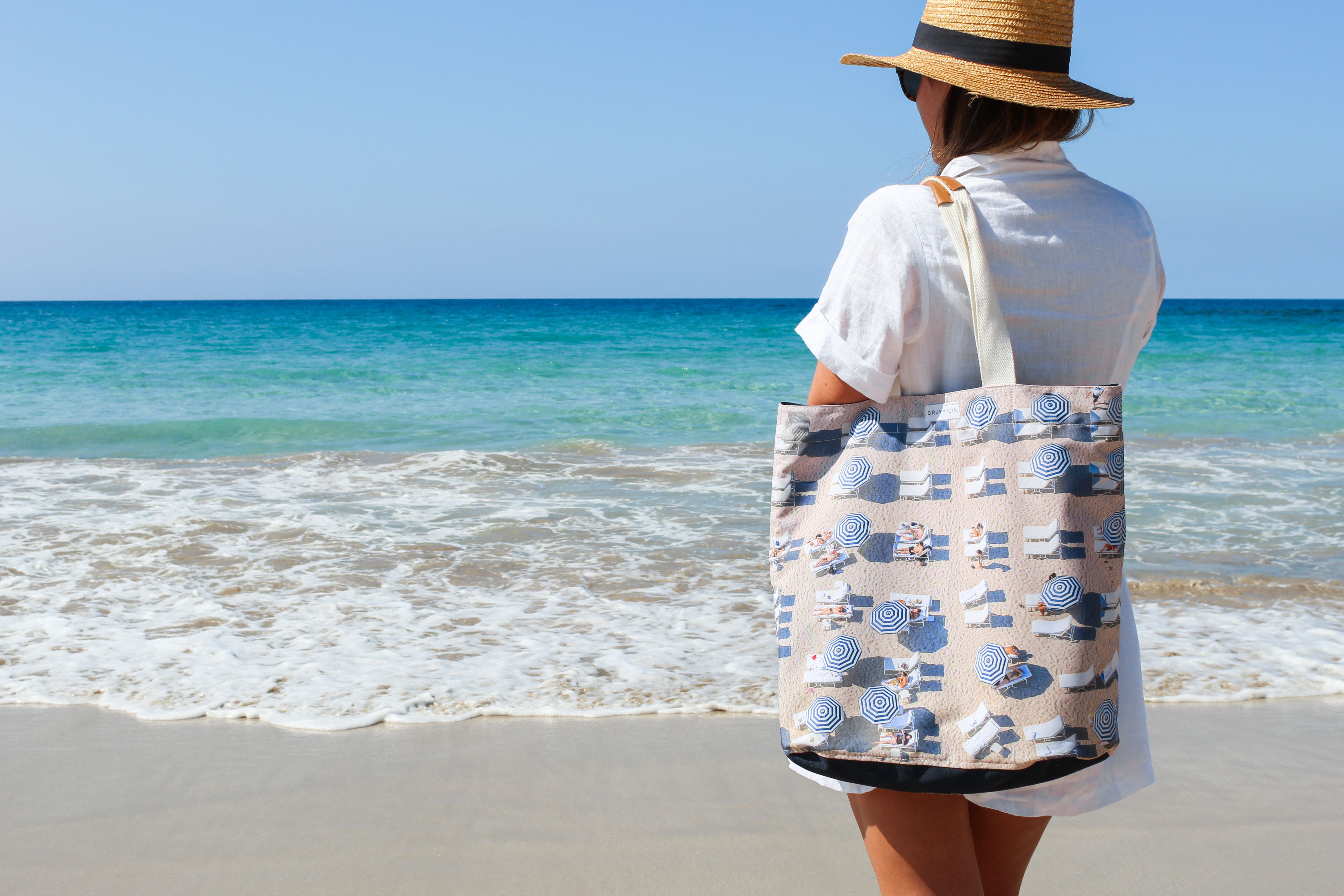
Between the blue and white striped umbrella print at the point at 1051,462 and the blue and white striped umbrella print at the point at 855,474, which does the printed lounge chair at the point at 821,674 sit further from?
the blue and white striped umbrella print at the point at 1051,462

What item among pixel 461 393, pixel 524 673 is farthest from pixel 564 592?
pixel 461 393

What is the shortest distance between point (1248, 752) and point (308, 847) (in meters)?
2.83

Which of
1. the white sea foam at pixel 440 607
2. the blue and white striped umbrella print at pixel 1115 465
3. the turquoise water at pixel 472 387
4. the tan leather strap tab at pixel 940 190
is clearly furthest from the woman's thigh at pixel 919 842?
the turquoise water at pixel 472 387

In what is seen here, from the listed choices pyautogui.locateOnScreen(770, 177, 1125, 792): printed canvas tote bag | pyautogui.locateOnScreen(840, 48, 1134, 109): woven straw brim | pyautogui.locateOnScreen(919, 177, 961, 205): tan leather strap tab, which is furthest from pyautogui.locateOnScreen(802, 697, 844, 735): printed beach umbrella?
pyautogui.locateOnScreen(840, 48, 1134, 109): woven straw brim

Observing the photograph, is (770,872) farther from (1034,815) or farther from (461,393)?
(461,393)

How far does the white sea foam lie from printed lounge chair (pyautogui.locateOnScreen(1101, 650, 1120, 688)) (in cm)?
233

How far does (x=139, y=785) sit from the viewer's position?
2.82 m

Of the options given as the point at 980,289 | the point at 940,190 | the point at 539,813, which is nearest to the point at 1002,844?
the point at 980,289

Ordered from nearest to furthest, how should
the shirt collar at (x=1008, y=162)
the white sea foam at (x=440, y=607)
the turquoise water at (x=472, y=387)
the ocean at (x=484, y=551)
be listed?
the shirt collar at (x=1008, y=162)
the white sea foam at (x=440, y=607)
the ocean at (x=484, y=551)
the turquoise water at (x=472, y=387)

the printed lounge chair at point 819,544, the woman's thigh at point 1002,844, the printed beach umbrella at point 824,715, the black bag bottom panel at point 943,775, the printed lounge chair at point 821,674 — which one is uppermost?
the printed lounge chair at point 819,544

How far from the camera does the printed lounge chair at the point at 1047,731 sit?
1.10 metres

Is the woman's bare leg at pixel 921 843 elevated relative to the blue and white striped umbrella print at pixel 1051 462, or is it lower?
lower

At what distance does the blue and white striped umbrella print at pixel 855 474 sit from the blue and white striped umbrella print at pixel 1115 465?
26cm

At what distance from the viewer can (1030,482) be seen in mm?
1083
